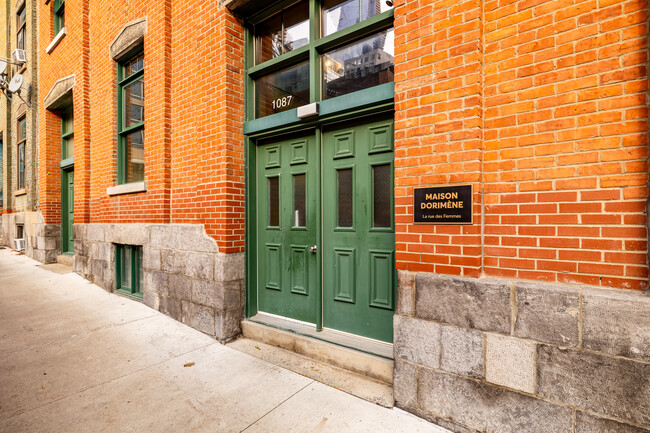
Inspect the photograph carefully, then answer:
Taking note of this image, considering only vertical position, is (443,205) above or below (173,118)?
below

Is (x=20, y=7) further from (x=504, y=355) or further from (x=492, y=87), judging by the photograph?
(x=504, y=355)

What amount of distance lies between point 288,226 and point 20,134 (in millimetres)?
12031

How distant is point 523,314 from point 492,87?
1658mm

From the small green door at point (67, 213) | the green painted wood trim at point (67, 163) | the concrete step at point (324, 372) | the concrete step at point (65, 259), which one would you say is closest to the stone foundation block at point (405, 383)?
the concrete step at point (324, 372)

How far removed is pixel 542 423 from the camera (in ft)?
7.01

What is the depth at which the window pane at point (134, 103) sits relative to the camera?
5.73 metres

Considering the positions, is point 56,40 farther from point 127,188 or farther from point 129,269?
point 129,269

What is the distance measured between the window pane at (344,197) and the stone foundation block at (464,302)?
1.22 m

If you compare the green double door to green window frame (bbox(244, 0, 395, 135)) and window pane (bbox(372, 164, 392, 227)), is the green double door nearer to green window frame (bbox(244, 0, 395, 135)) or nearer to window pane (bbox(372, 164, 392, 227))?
window pane (bbox(372, 164, 392, 227))

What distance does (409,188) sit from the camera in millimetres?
2707

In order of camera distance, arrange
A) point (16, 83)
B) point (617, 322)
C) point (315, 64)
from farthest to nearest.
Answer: point (16, 83) → point (315, 64) → point (617, 322)

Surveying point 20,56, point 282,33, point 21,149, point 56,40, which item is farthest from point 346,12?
point 21,149

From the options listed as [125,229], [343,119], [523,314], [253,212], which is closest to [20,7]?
[125,229]

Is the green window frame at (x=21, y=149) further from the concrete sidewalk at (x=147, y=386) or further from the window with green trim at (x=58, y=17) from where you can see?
the concrete sidewalk at (x=147, y=386)
